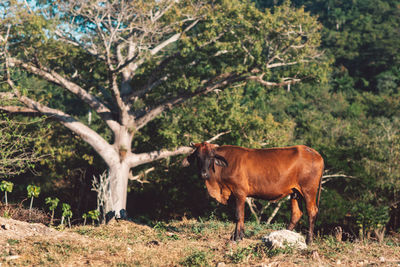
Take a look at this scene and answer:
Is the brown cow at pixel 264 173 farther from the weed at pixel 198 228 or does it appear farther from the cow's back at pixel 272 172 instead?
the weed at pixel 198 228

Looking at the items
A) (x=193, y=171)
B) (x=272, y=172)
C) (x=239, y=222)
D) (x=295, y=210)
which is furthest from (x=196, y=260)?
(x=193, y=171)

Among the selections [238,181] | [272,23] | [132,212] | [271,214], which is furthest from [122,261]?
[132,212]

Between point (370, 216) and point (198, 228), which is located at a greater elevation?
point (198, 228)

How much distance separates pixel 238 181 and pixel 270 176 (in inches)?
23.7

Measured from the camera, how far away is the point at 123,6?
15.9m

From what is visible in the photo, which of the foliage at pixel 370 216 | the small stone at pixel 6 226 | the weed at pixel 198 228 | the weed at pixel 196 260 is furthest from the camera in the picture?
the foliage at pixel 370 216

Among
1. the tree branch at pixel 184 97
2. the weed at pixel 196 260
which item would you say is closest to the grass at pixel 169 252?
the weed at pixel 196 260

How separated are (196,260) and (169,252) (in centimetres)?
76

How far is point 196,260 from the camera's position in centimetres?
654

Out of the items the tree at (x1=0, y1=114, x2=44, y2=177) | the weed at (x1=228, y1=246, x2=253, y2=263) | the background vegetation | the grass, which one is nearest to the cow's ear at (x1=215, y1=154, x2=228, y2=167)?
the grass

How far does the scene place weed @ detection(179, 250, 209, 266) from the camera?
653 centimetres

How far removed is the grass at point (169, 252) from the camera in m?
6.54

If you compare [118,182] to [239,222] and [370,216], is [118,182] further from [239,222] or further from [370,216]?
[370,216]

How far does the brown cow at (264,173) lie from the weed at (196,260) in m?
1.96
